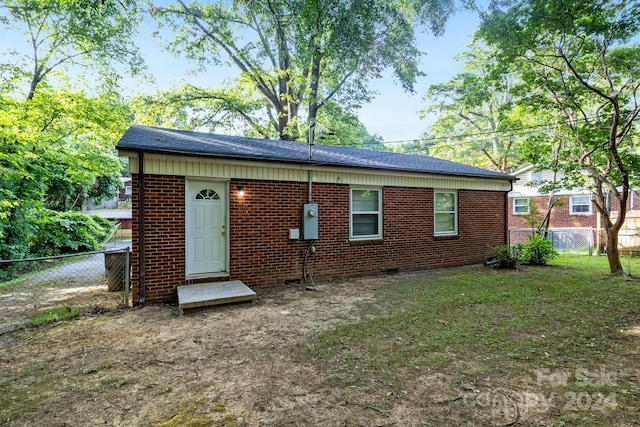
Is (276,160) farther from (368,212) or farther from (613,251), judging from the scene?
(613,251)

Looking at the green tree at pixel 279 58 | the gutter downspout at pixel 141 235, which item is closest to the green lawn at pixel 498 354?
the gutter downspout at pixel 141 235

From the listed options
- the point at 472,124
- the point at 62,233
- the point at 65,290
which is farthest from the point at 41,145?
the point at 472,124

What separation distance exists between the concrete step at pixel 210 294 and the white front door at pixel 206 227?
45cm

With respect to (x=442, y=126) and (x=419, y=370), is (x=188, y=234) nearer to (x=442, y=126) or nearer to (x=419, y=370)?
(x=419, y=370)

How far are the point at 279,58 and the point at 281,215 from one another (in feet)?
47.2

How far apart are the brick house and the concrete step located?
0.38 m

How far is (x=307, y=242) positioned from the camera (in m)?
7.64

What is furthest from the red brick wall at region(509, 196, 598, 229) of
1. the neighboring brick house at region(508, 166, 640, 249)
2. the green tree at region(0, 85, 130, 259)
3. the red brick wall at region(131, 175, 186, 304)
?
the green tree at region(0, 85, 130, 259)

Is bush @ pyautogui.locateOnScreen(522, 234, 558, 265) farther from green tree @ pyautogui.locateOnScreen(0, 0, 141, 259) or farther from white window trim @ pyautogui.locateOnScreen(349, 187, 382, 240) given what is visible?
green tree @ pyautogui.locateOnScreen(0, 0, 141, 259)

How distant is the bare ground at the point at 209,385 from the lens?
8.44 feet

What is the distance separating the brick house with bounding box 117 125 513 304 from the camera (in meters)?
6.03

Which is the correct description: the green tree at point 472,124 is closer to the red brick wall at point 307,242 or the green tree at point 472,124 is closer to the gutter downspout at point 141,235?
the red brick wall at point 307,242

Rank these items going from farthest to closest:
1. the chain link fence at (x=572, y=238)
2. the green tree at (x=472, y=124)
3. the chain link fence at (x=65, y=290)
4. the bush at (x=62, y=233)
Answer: the green tree at (x=472, y=124)
the chain link fence at (x=572, y=238)
the bush at (x=62, y=233)
the chain link fence at (x=65, y=290)

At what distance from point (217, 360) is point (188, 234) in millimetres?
3452
